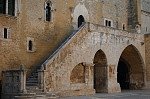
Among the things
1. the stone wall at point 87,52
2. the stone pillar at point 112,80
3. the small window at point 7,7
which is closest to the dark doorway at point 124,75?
the stone wall at point 87,52

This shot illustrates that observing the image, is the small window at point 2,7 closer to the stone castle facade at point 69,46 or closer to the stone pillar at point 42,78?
the stone castle facade at point 69,46

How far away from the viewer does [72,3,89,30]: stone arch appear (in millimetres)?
25219

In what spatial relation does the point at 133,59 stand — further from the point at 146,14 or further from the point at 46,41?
the point at 46,41

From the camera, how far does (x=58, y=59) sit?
1934cm

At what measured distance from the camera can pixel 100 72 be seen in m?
23.7

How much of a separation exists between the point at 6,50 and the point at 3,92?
9.05 ft

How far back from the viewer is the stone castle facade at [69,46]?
19.7 meters

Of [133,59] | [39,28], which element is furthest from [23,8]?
[133,59]

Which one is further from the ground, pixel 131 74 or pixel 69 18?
pixel 69 18

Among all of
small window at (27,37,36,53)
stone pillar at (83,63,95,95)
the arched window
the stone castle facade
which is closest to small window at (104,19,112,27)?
the stone castle facade

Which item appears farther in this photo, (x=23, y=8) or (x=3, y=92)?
(x=23, y=8)

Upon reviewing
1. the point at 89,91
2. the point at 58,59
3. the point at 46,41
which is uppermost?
the point at 46,41

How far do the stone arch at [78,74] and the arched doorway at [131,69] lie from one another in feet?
23.0

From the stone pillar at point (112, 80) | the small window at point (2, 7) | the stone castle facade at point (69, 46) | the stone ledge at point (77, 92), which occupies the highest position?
the small window at point (2, 7)
